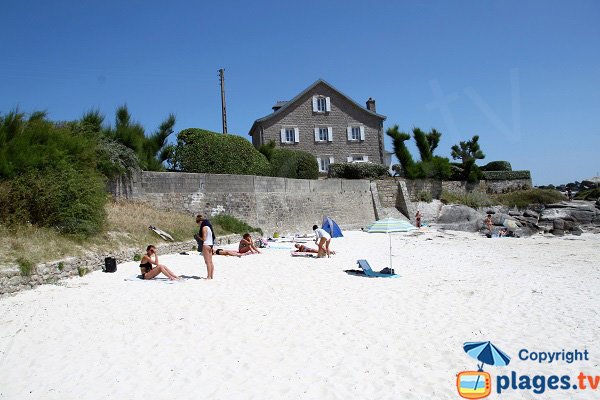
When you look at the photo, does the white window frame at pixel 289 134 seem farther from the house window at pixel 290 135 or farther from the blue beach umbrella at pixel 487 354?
the blue beach umbrella at pixel 487 354

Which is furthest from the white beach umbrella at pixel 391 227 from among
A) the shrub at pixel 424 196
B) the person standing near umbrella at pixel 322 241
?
the shrub at pixel 424 196

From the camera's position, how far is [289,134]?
1458 inches

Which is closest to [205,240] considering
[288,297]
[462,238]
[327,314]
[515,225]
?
[288,297]

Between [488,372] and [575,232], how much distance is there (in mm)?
21949

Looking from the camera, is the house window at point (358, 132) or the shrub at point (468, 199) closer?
the shrub at point (468, 199)

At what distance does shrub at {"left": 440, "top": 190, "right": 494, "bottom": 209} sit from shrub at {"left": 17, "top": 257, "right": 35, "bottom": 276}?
87.0 ft

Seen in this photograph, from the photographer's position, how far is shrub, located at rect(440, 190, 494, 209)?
102 ft

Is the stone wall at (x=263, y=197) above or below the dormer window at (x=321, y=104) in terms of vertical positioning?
below

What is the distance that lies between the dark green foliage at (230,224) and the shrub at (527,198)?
2236 centimetres

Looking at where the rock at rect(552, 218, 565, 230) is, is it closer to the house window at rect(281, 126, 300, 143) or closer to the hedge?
the hedge

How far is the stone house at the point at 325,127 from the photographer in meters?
37.0

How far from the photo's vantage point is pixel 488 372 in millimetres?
5000

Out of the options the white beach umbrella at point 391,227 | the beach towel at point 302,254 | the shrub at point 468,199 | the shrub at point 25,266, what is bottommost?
the beach towel at point 302,254

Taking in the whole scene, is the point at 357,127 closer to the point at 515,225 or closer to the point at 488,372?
the point at 515,225
